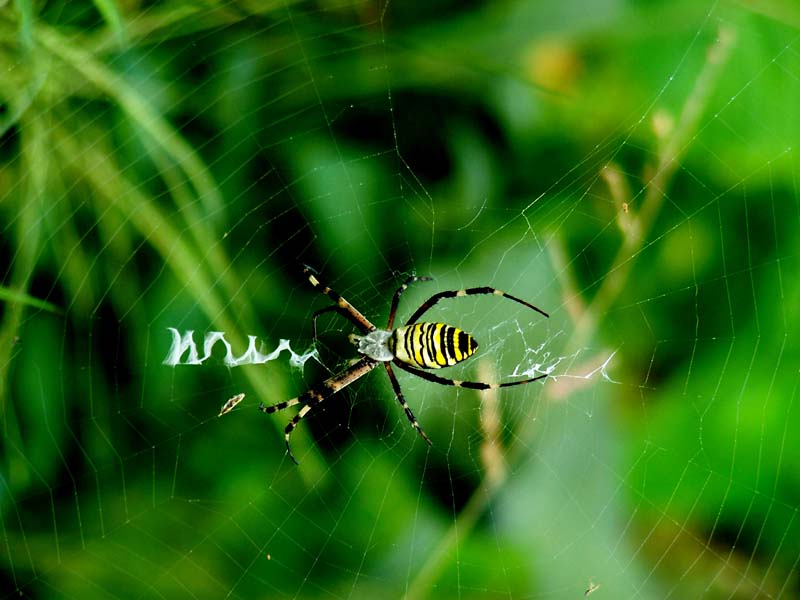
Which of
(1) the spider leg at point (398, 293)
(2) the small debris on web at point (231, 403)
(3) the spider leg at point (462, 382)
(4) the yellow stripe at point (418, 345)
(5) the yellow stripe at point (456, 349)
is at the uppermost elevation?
(1) the spider leg at point (398, 293)

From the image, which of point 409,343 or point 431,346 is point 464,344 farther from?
point 409,343

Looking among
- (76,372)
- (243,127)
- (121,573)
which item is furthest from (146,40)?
(121,573)

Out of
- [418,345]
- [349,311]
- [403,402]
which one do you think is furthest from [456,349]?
[349,311]

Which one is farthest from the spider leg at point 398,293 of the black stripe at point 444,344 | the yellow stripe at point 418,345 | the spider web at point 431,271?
the black stripe at point 444,344

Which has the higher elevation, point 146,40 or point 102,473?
point 146,40

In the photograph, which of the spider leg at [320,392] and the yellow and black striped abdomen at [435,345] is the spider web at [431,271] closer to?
the spider leg at [320,392]

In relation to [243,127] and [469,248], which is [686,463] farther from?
[243,127]
